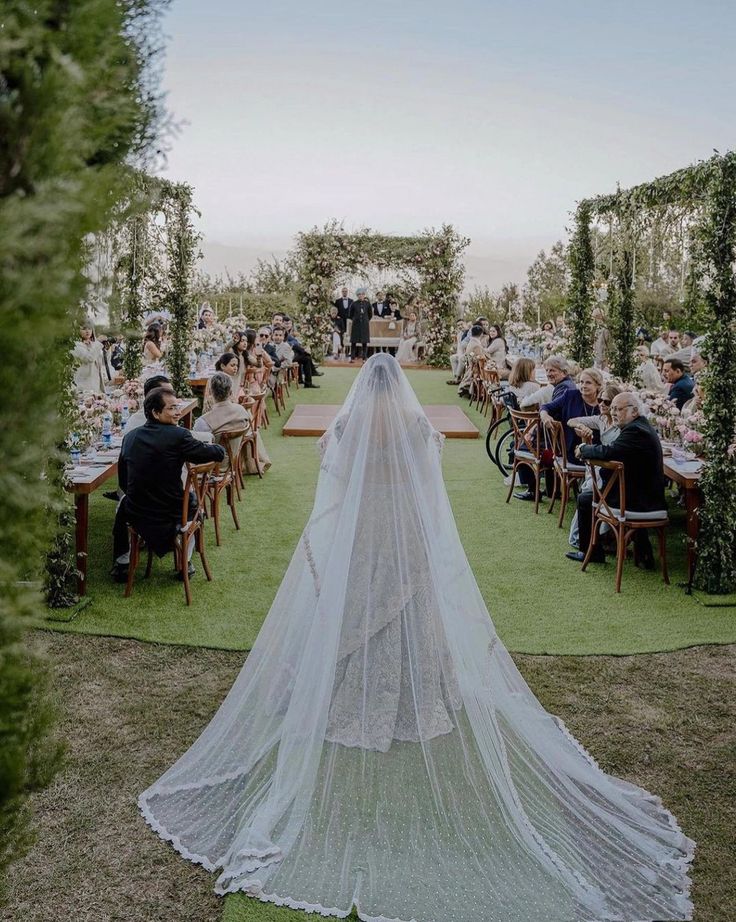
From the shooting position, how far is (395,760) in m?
3.48

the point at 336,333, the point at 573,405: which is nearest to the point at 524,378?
the point at 573,405

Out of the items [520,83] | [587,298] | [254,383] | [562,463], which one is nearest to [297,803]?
[562,463]

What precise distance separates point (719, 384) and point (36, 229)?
17.5 feet

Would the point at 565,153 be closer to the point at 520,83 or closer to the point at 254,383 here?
the point at 520,83

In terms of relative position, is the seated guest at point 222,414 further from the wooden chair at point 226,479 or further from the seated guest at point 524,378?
the seated guest at point 524,378

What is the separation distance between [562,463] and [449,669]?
4.18 m

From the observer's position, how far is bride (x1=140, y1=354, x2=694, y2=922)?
297 cm

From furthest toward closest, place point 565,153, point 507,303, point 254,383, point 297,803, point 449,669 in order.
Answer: point 507,303 < point 565,153 < point 254,383 < point 449,669 < point 297,803

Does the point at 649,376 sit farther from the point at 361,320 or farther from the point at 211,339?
the point at 361,320

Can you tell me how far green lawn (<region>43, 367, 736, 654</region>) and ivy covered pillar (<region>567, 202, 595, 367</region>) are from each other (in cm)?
354

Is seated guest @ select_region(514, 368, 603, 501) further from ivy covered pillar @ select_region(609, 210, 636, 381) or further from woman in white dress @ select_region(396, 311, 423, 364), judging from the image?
woman in white dress @ select_region(396, 311, 423, 364)

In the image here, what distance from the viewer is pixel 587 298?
11148 millimetres

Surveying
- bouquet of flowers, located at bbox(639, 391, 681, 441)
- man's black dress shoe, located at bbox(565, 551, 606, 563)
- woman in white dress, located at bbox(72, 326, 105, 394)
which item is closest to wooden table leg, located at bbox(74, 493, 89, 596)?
man's black dress shoe, located at bbox(565, 551, 606, 563)

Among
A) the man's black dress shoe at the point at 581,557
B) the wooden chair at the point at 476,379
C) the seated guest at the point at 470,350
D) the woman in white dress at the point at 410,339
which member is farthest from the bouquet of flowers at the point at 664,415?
the woman in white dress at the point at 410,339
